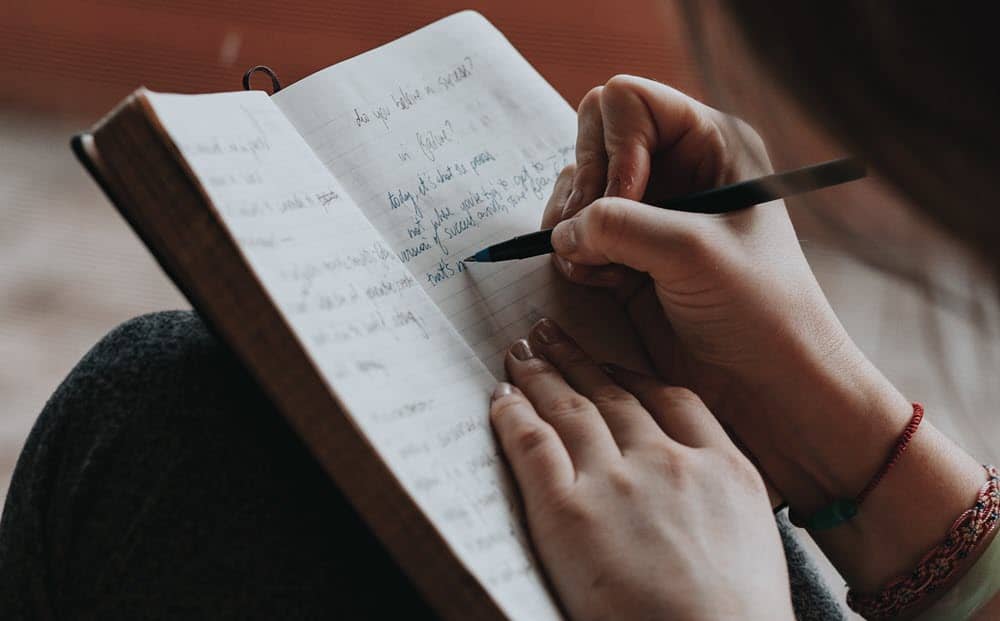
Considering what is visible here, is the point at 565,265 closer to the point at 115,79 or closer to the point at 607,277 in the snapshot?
the point at 607,277

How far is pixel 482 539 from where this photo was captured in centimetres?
44

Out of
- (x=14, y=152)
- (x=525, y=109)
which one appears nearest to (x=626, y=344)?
(x=525, y=109)

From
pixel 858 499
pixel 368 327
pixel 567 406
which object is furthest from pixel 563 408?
pixel 858 499

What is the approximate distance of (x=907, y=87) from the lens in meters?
0.31

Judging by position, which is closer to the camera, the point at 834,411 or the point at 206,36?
the point at 834,411

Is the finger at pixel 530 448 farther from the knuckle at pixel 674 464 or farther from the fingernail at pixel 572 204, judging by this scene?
the fingernail at pixel 572 204

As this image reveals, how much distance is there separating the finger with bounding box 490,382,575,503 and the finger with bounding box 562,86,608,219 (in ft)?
0.55

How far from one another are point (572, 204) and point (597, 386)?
5.7 inches

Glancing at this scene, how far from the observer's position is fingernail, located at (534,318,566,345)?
1.88 feet

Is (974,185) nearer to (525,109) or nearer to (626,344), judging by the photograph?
(626,344)

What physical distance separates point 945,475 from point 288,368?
0.41m

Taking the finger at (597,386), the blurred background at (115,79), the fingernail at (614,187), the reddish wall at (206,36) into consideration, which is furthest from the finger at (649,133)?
the reddish wall at (206,36)

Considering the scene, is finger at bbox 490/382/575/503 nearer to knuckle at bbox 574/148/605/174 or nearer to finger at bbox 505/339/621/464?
finger at bbox 505/339/621/464

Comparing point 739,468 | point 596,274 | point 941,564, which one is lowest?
point 941,564
